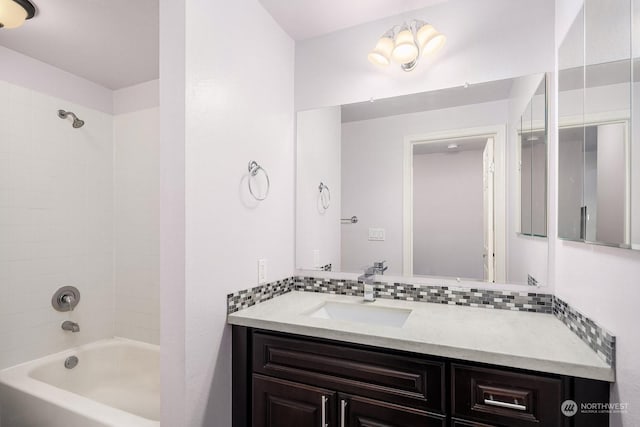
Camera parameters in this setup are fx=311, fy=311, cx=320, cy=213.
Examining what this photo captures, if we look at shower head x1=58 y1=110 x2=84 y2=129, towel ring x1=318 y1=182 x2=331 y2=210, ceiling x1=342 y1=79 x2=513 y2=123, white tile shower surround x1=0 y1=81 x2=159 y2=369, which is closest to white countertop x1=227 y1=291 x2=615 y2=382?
towel ring x1=318 y1=182 x2=331 y2=210

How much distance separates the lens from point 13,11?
1447mm

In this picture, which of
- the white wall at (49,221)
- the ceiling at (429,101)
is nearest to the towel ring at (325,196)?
the ceiling at (429,101)

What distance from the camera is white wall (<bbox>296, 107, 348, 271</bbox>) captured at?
196cm

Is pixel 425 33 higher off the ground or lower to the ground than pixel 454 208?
higher

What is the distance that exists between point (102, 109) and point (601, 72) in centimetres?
309

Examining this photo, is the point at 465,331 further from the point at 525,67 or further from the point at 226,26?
the point at 226,26

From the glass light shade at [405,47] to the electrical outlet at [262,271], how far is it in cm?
131

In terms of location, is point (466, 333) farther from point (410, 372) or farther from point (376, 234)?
point (376, 234)

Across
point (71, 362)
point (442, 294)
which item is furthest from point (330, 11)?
point (71, 362)

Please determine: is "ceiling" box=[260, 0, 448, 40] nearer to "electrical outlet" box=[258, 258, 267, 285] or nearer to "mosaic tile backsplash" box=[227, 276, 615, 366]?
"electrical outlet" box=[258, 258, 267, 285]

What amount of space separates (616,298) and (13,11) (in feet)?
8.61

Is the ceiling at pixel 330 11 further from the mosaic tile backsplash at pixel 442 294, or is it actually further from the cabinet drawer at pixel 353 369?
the cabinet drawer at pixel 353 369

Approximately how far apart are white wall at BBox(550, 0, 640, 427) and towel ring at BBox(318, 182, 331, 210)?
1216mm

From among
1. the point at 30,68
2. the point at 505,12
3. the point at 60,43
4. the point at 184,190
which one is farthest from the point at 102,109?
the point at 505,12
